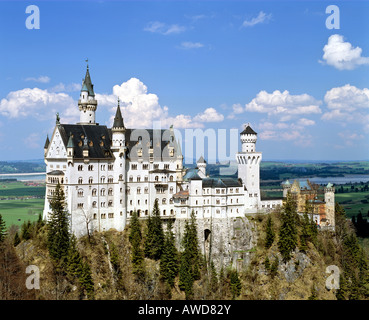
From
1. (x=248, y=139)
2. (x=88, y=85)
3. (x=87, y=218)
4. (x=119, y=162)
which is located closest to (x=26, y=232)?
(x=87, y=218)

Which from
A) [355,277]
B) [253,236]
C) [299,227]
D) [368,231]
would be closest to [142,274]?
[253,236]

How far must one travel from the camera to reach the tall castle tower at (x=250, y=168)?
281 feet

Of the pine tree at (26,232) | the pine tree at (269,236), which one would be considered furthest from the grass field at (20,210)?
the pine tree at (269,236)

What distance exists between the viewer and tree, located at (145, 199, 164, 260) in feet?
250

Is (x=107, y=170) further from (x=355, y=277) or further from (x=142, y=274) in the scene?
(x=355, y=277)

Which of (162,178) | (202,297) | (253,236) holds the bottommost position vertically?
(202,297)

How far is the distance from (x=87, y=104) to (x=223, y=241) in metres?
37.2

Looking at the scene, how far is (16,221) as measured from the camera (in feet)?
409

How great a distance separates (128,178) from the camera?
82562mm

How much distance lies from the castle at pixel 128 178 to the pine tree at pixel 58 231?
2.10 m

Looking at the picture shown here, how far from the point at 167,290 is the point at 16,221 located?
225 ft

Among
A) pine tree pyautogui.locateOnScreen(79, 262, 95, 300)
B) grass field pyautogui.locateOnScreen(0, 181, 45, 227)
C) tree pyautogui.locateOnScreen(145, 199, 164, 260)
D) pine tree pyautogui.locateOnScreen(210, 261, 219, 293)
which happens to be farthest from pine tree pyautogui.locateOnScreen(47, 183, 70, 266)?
grass field pyautogui.locateOnScreen(0, 181, 45, 227)

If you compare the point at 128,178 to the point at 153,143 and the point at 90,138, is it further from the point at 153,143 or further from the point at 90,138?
the point at 90,138

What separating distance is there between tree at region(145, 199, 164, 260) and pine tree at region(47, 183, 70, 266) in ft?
44.8
